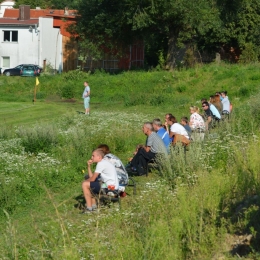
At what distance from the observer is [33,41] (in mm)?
67375

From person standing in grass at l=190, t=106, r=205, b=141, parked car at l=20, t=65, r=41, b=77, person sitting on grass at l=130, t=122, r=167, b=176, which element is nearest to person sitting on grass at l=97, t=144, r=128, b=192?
person sitting on grass at l=130, t=122, r=167, b=176

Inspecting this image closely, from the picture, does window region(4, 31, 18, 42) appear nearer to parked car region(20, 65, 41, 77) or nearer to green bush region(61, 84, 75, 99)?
parked car region(20, 65, 41, 77)

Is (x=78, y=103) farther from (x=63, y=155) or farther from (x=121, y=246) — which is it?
(x=121, y=246)

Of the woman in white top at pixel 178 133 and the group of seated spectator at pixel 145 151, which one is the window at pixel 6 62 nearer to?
the group of seated spectator at pixel 145 151

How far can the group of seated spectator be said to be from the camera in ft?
39.5

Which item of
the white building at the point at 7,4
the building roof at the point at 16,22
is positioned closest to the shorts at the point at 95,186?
the building roof at the point at 16,22

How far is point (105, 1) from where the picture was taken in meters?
47.5

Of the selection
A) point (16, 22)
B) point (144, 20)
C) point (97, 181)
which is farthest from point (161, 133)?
point (16, 22)

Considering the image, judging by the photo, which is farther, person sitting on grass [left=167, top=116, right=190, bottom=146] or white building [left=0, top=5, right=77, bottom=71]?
white building [left=0, top=5, right=77, bottom=71]

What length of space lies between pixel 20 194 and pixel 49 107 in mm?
22485

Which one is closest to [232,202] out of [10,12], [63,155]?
[63,155]

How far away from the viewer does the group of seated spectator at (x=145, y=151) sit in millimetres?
12039

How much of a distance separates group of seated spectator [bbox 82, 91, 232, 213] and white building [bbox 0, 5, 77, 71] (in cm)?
4579

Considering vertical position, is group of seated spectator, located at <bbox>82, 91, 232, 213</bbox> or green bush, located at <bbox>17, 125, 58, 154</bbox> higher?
group of seated spectator, located at <bbox>82, 91, 232, 213</bbox>
